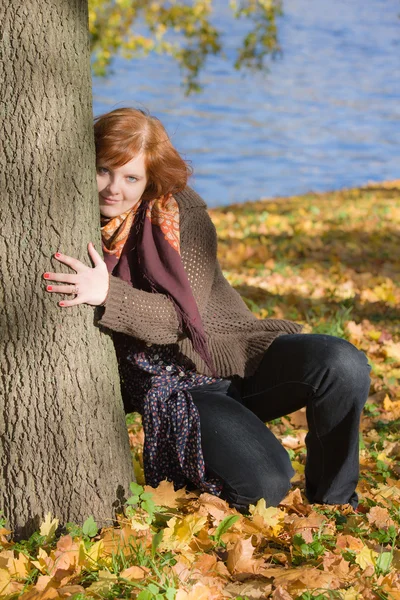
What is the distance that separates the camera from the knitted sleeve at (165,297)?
253cm

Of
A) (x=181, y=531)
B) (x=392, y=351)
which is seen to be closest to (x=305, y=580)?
(x=181, y=531)

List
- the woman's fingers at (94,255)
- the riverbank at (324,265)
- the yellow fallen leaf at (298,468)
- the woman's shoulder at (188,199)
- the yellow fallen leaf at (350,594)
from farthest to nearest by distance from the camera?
the riverbank at (324,265)
the yellow fallen leaf at (298,468)
the woman's shoulder at (188,199)
the woman's fingers at (94,255)
the yellow fallen leaf at (350,594)

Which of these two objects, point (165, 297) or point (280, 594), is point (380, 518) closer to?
point (280, 594)

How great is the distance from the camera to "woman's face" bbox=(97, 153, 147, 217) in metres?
2.76

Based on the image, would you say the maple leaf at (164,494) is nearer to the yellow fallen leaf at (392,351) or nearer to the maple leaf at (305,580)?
the maple leaf at (305,580)

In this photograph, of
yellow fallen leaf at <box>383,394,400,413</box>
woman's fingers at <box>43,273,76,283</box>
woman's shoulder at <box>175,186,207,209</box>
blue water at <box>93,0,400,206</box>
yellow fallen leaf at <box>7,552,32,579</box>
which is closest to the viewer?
yellow fallen leaf at <box>7,552,32,579</box>

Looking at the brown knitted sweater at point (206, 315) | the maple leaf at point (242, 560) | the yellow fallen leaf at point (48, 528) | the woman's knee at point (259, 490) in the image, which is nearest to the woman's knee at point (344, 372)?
the brown knitted sweater at point (206, 315)

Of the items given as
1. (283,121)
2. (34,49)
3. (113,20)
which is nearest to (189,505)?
(34,49)

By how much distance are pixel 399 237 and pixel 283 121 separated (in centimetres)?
1558

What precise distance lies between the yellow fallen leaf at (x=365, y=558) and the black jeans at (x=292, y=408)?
1.55 feet

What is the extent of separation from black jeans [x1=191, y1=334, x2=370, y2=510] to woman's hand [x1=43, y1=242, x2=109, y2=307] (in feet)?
1.94

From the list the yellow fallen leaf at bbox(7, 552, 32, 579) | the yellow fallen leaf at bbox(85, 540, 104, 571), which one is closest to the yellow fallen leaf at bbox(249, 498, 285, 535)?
the yellow fallen leaf at bbox(85, 540, 104, 571)

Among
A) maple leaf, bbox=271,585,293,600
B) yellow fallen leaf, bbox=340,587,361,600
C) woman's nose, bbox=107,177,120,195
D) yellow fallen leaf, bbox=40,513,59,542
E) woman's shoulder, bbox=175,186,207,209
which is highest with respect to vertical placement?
woman's nose, bbox=107,177,120,195

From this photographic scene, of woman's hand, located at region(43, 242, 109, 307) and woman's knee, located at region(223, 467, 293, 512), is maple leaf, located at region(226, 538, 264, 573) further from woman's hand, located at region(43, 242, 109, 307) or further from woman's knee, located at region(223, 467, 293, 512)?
woman's hand, located at region(43, 242, 109, 307)
